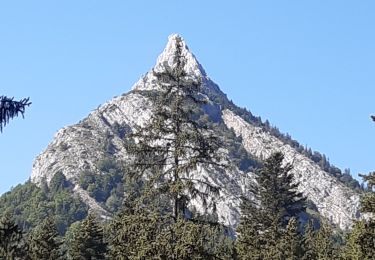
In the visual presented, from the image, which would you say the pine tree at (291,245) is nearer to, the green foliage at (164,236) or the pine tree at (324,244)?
the pine tree at (324,244)

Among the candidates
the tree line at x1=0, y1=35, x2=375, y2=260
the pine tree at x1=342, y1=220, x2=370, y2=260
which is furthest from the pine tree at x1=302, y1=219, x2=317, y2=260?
the pine tree at x1=342, y1=220, x2=370, y2=260

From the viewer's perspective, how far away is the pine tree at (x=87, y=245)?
42.5 meters

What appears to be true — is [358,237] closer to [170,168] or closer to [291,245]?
[170,168]

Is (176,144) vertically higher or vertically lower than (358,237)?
higher

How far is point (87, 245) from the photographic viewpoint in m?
42.6

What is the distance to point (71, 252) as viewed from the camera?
42625 millimetres

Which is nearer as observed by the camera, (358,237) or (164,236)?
(164,236)

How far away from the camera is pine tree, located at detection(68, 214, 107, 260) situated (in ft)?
139

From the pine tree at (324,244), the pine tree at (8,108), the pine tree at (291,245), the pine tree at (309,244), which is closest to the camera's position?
the pine tree at (8,108)

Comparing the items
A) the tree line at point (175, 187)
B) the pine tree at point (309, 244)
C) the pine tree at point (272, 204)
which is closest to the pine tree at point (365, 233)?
the tree line at point (175, 187)

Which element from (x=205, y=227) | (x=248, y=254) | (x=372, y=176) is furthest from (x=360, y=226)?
(x=248, y=254)

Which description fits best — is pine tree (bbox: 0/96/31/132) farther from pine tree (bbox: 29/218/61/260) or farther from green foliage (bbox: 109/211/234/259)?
pine tree (bbox: 29/218/61/260)

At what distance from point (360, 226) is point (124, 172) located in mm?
9265

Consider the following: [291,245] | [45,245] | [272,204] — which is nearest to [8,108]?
[45,245]
